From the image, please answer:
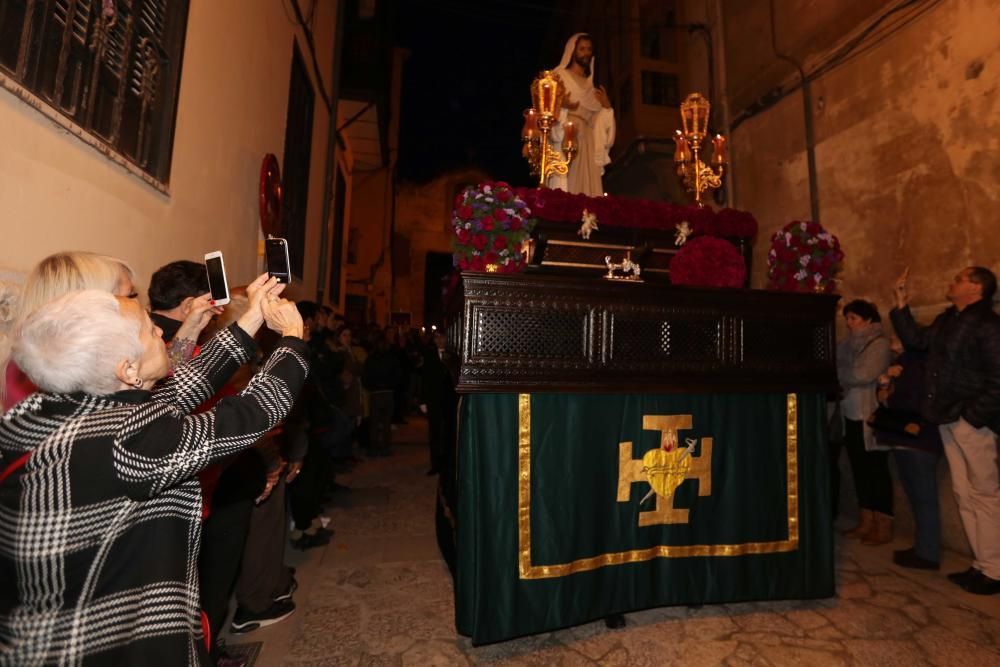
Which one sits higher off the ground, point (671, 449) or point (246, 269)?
point (246, 269)

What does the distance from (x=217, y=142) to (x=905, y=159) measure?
19.1 ft

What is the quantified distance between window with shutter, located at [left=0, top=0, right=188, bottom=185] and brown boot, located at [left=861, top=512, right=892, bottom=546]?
579cm

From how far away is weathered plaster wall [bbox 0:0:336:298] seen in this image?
67.7 inches

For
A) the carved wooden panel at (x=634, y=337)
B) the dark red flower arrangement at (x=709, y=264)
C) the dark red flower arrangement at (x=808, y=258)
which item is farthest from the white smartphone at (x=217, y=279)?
the dark red flower arrangement at (x=808, y=258)

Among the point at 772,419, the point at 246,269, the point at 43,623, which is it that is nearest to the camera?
the point at 43,623

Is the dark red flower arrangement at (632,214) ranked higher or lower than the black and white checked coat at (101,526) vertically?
higher

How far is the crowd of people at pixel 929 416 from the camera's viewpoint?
3.20 meters

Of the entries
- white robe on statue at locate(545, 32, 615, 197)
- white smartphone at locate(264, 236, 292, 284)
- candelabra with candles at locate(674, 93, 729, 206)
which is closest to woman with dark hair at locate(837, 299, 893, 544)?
candelabra with candles at locate(674, 93, 729, 206)

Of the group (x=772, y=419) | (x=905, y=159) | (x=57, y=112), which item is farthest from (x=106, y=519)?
(x=905, y=159)

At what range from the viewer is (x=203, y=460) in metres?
1.19

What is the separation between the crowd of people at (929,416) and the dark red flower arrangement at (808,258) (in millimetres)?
1007

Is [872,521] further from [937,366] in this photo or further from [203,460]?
[203,460]

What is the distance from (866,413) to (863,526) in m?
1.00

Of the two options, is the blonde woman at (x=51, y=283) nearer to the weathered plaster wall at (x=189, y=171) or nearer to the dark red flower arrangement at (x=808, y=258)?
the weathered plaster wall at (x=189, y=171)
